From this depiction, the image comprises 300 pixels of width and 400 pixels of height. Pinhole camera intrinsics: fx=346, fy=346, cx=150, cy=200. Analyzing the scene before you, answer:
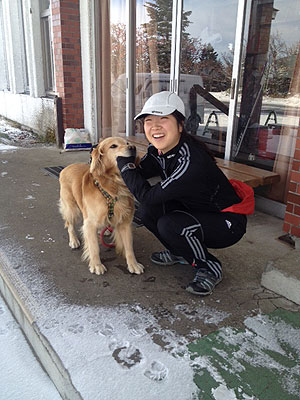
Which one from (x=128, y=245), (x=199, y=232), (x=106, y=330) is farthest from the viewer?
(x=128, y=245)

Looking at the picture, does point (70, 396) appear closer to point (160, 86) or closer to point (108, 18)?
point (160, 86)

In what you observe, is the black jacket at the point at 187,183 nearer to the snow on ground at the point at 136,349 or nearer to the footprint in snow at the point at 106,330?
the snow on ground at the point at 136,349

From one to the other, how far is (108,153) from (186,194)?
2.10 ft

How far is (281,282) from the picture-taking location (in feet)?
7.68

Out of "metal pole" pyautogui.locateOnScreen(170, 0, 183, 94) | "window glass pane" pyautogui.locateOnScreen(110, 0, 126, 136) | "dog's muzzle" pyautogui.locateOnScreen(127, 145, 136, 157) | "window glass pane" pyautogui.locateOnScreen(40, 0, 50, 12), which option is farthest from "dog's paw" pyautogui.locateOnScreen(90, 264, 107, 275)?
Result: "window glass pane" pyautogui.locateOnScreen(40, 0, 50, 12)

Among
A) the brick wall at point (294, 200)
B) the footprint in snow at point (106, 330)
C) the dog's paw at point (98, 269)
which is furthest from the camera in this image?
the brick wall at point (294, 200)

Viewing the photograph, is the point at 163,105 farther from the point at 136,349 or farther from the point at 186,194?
the point at 136,349

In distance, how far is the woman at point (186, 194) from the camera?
225cm

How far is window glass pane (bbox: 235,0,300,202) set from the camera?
11.6 ft

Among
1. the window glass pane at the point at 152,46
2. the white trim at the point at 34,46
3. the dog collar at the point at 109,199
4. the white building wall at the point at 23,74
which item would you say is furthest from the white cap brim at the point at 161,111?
the white trim at the point at 34,46

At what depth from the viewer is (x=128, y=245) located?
2.70 meters

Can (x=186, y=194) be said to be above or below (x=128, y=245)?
above

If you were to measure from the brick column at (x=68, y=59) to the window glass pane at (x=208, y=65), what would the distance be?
2.52m

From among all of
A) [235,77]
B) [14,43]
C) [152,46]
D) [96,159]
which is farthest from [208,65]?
[14,43]
